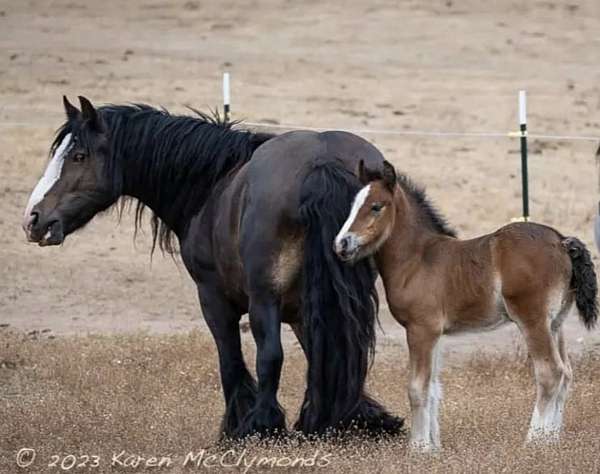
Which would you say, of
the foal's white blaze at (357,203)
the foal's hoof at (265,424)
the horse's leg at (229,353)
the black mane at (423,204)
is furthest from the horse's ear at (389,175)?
the foal's hoof at (265,424)

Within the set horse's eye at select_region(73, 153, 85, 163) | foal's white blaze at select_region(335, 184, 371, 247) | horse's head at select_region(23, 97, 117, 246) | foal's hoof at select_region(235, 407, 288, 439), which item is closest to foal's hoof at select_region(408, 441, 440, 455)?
foal's hoof at select_region(235, 407, 288, 439)

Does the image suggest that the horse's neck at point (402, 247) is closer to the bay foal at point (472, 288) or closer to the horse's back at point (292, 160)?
the bay foal at point (472, 288)

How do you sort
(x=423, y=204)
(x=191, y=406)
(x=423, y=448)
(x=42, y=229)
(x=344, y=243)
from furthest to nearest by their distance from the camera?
(x=191, y=406) → (x=42, y=229) → (x=423, y=204) → (x=423, y=448) → (x=344, y=243)

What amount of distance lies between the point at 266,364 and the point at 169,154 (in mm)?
1411

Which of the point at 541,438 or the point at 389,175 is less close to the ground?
the point at 389,175

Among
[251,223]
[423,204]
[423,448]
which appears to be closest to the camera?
[423,448]

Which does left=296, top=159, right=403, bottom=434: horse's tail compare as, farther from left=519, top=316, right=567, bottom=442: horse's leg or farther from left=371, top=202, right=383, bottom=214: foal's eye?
left=519, top=316, right=567, bottom=442: horse's leg

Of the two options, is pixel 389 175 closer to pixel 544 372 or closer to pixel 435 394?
pixel 435 394

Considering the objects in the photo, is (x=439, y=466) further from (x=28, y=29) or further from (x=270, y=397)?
(x=28, y=29)

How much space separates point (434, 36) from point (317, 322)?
13.8m

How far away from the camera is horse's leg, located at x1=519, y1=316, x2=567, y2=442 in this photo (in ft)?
24.1

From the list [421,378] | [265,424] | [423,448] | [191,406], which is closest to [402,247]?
[421,378]

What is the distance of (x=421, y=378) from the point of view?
7.29 metres

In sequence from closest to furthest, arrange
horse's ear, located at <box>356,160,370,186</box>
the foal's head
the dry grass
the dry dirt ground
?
1. the dry grass
2. the foal's head
3. horse's ear, located at <box>356,160,370,186</box>
4. the dry dirt ground
